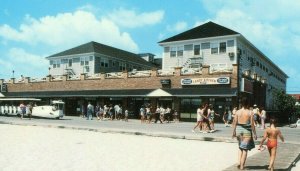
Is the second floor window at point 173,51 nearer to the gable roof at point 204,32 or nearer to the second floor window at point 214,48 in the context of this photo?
the gable roof at point 204,32

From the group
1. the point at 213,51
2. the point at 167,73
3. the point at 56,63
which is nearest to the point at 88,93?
the point at 167,73

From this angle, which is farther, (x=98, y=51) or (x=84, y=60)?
(x=84, y=60)

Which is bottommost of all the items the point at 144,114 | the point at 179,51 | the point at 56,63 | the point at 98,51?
the point at 144,114

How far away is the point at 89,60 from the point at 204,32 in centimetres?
1880

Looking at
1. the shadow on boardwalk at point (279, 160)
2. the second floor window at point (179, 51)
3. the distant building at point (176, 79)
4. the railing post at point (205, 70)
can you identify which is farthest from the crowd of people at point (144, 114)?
the shadow on boardwalk at point (279, 160)

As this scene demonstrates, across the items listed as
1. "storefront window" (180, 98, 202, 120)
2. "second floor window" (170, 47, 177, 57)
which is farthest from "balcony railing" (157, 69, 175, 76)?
"second floor window" (170, 47, 177, 57)

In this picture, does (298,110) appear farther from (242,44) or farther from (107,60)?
(107,60)

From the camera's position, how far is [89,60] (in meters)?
53.4

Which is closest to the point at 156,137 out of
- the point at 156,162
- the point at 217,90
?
the point at 156,162

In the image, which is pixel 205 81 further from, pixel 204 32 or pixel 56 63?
pixel 56 63

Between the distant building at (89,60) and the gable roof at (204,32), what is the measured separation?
13.0 m

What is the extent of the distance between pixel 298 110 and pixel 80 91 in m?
37.6

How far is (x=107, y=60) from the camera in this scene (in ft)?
182

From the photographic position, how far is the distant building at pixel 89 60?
5319 cm
